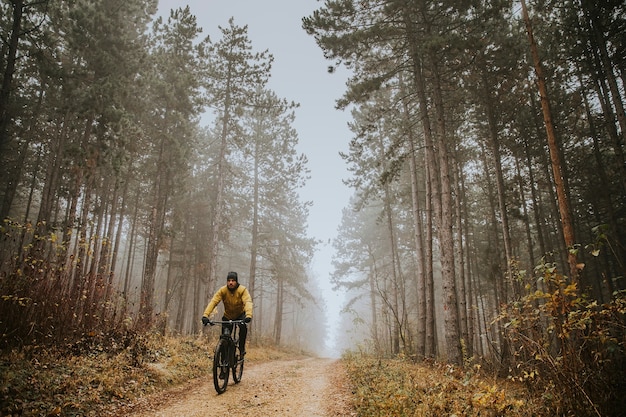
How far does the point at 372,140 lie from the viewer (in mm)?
15734

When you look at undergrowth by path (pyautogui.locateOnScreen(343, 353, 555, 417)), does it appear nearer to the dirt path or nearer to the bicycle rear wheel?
the dirt path

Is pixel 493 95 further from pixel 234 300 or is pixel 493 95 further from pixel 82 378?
pixel 82 378

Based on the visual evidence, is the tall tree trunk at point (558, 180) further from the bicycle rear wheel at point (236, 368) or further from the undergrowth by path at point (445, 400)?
the bicycle rear wheel at point (236, 368)

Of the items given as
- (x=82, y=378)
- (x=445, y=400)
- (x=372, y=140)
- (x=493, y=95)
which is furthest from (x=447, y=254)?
(x=82, y=378)

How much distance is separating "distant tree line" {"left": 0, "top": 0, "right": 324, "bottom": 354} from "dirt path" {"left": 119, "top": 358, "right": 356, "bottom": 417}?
252cm

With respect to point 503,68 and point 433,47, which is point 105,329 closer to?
point 433,47

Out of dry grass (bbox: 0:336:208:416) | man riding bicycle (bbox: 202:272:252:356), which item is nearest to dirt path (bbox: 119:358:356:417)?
dry grass (bbox: 0:336:208:416)

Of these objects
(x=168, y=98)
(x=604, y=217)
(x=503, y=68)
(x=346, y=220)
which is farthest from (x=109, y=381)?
(x=346, y=220)

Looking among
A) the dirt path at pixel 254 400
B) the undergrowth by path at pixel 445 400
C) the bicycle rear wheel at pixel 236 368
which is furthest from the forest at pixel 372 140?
the bicycle rear wheel at pixel 236 368

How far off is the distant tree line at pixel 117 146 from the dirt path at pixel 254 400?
2517 millimetres

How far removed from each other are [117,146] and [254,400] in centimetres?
1375

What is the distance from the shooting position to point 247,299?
7613 mm

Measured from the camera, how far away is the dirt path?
5609 mm

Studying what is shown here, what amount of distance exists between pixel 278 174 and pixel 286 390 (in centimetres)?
1838
